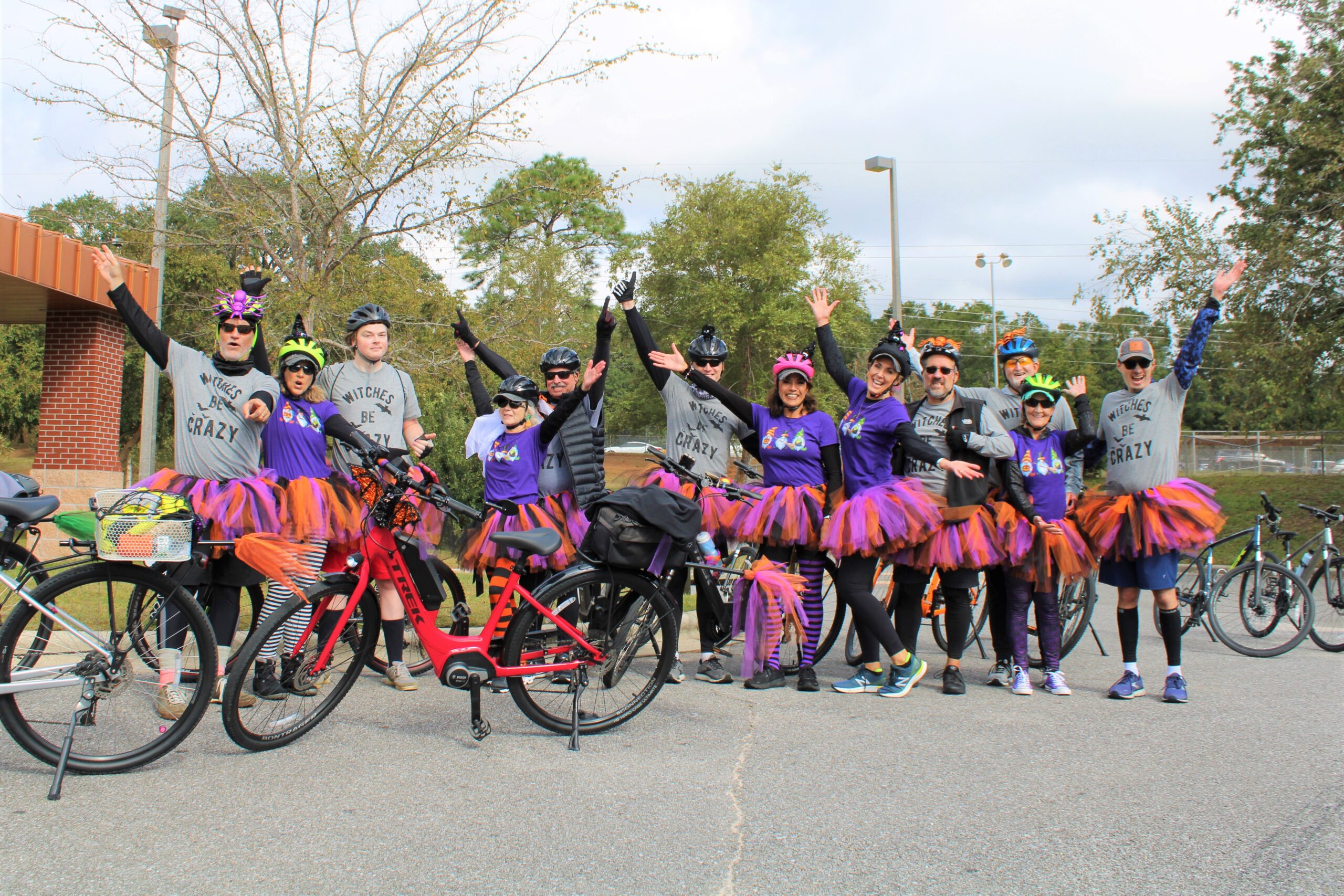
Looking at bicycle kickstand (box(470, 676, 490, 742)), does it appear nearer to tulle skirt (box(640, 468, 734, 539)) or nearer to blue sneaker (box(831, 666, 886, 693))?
tulle skirt (box(640, 468, 734, 539))

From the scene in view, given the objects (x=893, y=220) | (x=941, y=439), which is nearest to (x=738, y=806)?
(x=941, y=439)

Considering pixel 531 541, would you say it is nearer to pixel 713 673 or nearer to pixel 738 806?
pixel 738 806

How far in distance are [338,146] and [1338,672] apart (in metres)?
9.53

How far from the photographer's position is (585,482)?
5.61m

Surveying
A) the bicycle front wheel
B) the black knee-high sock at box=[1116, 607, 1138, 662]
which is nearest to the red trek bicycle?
the black knee-high sock at box=[1116, 607, 1138, 662]

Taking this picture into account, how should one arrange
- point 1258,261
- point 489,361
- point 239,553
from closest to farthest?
1. point 239,553
2. point 489,361
3. point 1258,261

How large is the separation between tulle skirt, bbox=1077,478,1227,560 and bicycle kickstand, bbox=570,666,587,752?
3.44 m

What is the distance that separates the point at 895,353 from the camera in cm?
590

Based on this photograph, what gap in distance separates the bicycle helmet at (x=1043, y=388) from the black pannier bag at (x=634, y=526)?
107 inches

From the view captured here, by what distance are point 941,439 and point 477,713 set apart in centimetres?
339

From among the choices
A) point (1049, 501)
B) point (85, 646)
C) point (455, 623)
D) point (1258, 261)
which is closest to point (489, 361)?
point (455, 623)

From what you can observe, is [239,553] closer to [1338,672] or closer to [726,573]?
[726,573]

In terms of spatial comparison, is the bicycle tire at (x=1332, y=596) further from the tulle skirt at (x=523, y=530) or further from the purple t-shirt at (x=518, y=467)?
the purple t-shirt at (x=518, y=467)

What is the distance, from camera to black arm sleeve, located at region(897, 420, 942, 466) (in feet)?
18.5
